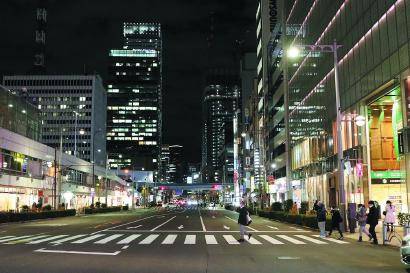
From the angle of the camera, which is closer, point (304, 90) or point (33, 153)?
point (304, 90)

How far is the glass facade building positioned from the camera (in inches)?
1134

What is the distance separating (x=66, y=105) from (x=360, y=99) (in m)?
155

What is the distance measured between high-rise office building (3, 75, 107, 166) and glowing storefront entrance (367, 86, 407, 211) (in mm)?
148715

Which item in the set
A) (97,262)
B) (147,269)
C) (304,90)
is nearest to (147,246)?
(97,262)

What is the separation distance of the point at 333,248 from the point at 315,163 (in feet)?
112

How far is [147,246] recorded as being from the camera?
19422mm

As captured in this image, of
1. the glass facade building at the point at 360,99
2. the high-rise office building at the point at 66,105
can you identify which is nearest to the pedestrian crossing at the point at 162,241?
the glass facade building at the point at 360,99

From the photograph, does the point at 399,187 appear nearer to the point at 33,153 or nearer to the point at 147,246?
the point at 147,246

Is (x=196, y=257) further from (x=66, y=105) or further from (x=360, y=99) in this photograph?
(x=66, y=105)

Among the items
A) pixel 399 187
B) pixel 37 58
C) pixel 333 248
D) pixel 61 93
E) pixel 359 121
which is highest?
pixel 37 58

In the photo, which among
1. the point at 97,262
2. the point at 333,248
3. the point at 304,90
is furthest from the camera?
the point at 304,90

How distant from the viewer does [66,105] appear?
580 ft

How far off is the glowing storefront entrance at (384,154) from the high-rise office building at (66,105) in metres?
149

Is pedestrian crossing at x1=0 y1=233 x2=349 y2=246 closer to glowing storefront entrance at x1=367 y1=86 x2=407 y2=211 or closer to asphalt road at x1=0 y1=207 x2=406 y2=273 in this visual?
asphalt road at x1=0 y1=207 x2=406 y2=273
